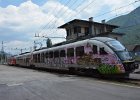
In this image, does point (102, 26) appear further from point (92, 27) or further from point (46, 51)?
point (46, 51)

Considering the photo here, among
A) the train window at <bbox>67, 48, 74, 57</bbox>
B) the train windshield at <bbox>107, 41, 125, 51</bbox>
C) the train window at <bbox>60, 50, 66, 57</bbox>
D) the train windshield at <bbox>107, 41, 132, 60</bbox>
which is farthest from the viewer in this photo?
the train window at <bbox>60, 50, 66, 57</bbox>

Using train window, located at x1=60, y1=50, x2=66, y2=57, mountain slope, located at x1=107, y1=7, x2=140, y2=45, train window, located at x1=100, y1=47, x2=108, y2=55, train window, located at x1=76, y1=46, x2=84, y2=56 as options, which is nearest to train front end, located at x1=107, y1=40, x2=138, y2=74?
train window, located at x1=100, y1=47, x2=108, y2=55

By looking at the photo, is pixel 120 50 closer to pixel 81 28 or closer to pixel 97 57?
pixel 97 57

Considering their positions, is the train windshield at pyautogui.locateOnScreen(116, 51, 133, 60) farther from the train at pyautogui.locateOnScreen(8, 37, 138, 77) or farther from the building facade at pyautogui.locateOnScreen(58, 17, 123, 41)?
the building facade at pyautogui.locateOnScreen(58, 17, 123, 41)

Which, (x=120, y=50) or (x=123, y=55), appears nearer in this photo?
(x=123, y=55)

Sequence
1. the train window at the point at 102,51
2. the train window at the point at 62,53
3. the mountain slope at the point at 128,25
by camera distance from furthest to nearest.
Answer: the mountain slope at the point at 128,25
the train window at the point at 62,53
the train window at the point at 102,51

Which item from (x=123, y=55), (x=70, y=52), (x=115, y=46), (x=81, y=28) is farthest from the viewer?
(x=81, y=28)

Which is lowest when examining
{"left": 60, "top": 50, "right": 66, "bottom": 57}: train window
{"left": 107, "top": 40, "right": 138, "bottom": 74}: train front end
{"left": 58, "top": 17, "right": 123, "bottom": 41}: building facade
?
{"left": 107, "top": 40, "right": 138, "bottom": 74}: train front end

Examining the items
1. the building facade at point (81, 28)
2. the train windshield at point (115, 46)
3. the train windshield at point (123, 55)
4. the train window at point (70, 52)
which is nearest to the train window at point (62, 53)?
the train window at point (70, 52)

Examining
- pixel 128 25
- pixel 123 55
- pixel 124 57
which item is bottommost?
pixel 124 57

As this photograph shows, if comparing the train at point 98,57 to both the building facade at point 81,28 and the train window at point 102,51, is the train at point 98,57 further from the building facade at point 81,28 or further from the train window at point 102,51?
the building facade at point 81,28

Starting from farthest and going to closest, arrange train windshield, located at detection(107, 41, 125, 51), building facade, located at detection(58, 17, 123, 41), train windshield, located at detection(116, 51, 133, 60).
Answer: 1. building facade, located at detection(58, 17, 123, 41)
2. train windshield, located at detection(107, 41, 125, 51)
3. train windshield, located at detection(116, 51, 133, 60)

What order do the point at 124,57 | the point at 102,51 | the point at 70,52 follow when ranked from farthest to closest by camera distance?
the point at 70,52
the point at 102,51
the point at 124,57

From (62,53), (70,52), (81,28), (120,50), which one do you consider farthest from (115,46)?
(81,28)
